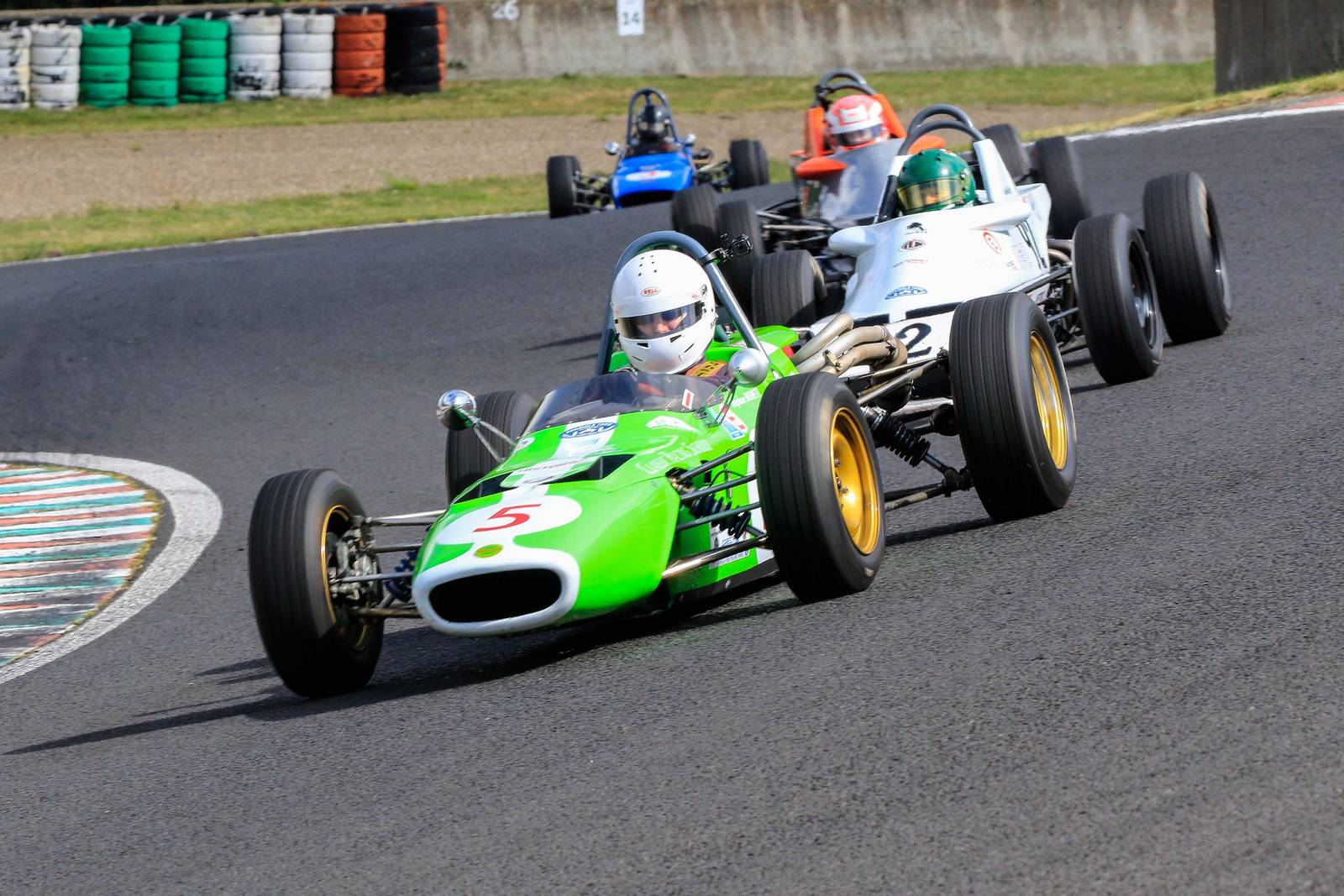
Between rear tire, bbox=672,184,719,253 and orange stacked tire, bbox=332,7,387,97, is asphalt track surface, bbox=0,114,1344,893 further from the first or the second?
orange stacked tire, bbox=332,7,387,97

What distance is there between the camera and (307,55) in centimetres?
3142

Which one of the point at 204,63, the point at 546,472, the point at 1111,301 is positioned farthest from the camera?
the point at 204,63

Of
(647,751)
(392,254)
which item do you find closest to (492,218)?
(392,254)

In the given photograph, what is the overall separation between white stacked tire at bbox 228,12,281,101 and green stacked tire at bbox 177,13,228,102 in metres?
0.14

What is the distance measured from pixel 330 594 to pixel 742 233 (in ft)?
22.0

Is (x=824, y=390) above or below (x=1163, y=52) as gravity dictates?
below

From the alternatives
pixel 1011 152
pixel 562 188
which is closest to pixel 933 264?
pixel 1011 152

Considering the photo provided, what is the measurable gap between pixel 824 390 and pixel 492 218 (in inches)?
644

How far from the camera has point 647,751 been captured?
4.56 m

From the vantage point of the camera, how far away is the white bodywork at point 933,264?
28.2 ft

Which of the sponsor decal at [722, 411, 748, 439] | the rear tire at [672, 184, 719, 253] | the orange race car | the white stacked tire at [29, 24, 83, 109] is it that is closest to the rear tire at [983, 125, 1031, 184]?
the orange race car

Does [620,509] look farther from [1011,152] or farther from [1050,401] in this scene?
[1011,152]

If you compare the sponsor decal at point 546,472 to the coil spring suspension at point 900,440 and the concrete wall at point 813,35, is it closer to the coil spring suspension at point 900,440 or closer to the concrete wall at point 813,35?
the coil spring suspension at point 900,440

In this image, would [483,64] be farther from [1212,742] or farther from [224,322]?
[1212,742]
